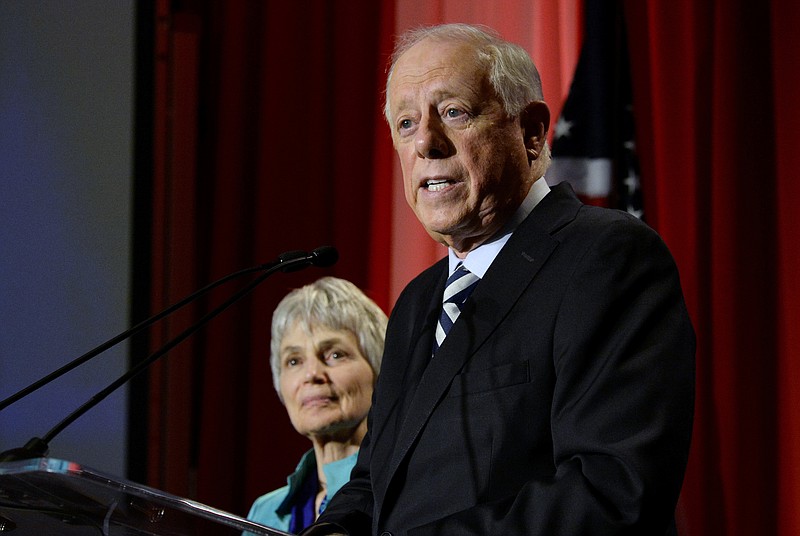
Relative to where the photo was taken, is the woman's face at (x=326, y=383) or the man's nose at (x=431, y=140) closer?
the man's nose at (x=431, y=140)

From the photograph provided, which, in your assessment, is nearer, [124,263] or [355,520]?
[355,520]

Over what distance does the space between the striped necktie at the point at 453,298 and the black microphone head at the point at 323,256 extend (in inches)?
7.7

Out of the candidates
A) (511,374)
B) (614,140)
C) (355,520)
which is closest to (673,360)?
(511,374)

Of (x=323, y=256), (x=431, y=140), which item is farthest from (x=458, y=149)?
(x=323, y=256)

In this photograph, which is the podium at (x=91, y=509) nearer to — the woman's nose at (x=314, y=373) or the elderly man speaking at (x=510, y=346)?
the elderly man speaking at (x=510, y=346)

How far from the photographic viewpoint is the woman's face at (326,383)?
275cm

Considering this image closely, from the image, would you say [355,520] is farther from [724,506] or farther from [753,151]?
[753,151]

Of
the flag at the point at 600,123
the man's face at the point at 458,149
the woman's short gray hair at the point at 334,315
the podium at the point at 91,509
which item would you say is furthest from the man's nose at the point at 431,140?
the woman's short gray hair at the point at 334,315

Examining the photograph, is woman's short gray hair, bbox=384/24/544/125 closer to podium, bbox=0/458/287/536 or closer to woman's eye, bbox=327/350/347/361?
podium, bbox=0/458/287/536

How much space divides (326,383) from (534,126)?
1297 millimetres

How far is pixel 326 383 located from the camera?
109 inches

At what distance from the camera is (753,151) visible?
8.14ft

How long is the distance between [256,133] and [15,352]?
1.13m

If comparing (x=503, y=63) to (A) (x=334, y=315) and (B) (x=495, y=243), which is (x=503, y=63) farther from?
(A) (x=334, y=315)
